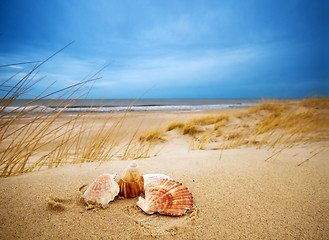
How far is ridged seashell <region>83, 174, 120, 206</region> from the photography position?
112cm

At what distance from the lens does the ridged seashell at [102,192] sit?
112cm

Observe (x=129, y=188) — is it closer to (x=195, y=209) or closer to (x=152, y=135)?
(x=195, y=209)

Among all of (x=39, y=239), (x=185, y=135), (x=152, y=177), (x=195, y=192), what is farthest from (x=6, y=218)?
(x=185, y=135)

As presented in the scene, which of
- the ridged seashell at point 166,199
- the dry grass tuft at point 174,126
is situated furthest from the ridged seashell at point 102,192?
the dry grass tuft at point 174,126

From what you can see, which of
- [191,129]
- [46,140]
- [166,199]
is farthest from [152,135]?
[166,199]

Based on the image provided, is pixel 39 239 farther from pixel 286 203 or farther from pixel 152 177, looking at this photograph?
pixel 286 203

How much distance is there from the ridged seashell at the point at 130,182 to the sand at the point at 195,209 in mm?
51

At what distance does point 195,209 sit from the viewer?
44.0 inches

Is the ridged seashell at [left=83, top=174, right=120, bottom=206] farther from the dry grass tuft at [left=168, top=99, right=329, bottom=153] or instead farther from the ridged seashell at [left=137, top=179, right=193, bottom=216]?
the dry grass tuft at [left=168, top=99, right=329, bottom=153]

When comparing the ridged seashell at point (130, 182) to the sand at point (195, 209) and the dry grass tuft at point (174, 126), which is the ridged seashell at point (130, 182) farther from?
the dry grass tuft at point (174, 126)

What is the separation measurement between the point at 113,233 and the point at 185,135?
12.9ft

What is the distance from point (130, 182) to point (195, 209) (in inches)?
19.3

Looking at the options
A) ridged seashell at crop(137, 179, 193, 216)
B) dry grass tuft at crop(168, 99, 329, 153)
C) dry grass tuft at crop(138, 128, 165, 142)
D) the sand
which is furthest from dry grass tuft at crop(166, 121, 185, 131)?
ridged seashell at crop(137, 179, 193, 216)

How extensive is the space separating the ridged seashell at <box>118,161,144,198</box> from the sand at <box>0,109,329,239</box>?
0.05m
